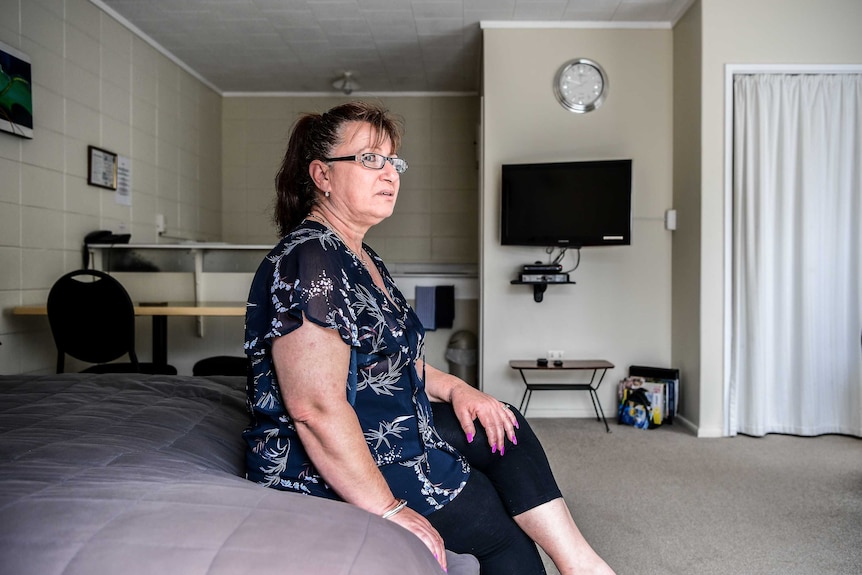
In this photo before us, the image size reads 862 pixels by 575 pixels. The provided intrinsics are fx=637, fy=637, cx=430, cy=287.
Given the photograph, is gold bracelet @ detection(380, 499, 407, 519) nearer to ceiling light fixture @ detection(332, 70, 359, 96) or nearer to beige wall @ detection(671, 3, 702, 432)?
beige wall @ detection(671, 3, 702, 432)

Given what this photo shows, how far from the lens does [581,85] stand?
14.5ft

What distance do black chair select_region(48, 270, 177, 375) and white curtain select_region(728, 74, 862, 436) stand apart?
11.2ft

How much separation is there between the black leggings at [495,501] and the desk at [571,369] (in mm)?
2792

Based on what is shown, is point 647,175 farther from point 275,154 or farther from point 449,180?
point 275,154

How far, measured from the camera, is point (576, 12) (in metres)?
4.27

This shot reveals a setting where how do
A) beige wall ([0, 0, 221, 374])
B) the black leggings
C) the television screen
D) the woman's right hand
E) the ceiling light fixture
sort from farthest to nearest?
the ceiling light fixture < beige wall ([0, 0, 221, 374]) < the television screen < the black leggings < the woman's right hand

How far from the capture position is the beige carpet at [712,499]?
2160 millimetres

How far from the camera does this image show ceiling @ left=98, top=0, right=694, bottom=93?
4188 mm

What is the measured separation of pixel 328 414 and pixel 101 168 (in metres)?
3.85

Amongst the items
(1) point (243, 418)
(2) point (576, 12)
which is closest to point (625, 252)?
(2) point (576, 12)

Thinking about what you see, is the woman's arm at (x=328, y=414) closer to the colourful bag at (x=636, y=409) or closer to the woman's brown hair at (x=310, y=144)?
the woman's brown hair at (x=310, y=144)

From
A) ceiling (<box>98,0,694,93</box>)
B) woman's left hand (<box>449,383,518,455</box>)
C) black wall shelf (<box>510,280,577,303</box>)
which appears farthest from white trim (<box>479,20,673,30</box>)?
woman's left hand (<box>449,383,518,455</box>)

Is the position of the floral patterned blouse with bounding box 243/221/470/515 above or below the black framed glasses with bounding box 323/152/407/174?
below

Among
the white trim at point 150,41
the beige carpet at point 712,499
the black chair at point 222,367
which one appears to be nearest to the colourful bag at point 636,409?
the beige carpet at point 712,499
